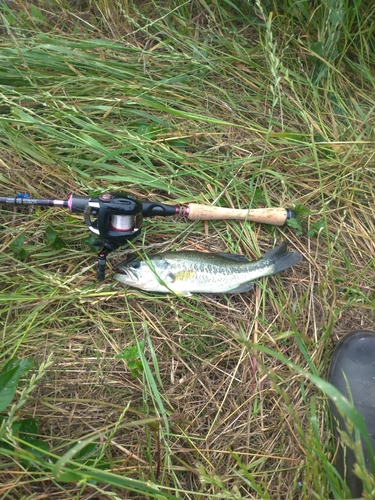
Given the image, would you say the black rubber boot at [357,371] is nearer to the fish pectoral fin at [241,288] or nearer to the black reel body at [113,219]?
the fish pectoral fin at [241,288]

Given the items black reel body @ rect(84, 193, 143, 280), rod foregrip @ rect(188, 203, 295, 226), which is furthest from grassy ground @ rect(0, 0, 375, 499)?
black reel body @ rect(84, 193, 143, 280)

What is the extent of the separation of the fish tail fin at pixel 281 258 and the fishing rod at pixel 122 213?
207 millimetres

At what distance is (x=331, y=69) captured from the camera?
3.16m

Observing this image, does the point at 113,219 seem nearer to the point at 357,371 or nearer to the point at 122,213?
the point at 122,213

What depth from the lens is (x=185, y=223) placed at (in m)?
2.76

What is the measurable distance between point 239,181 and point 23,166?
1.51 metres

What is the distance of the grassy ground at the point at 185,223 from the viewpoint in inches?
92.4

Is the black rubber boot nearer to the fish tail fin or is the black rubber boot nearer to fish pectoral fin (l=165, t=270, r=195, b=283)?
the fish tail fin

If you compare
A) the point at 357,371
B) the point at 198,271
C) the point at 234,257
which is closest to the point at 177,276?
the point at 198,271

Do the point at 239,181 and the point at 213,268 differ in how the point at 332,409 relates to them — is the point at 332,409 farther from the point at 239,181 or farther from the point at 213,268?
the point at 239,181

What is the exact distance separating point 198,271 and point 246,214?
1.65ft

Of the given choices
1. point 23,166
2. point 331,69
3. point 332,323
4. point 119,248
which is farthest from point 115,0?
point 332,323

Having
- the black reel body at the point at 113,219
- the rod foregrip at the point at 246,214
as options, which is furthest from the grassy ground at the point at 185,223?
the black reel body at the point at 113,219

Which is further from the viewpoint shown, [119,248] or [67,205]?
[119,248]
